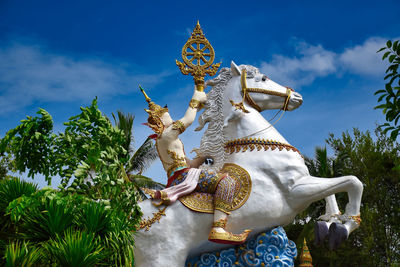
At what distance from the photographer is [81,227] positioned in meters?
5.46

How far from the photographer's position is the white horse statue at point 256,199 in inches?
246

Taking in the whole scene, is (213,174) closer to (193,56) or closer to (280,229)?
(280,229)

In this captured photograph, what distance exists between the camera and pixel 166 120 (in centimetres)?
718

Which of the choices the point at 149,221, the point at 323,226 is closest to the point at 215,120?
the point at 149,221

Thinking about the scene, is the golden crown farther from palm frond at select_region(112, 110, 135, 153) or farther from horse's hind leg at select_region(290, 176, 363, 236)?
palm frond at select_region(112, 110, 135, 153)

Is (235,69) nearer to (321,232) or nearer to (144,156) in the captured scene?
(321,232)

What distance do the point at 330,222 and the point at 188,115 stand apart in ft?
8.54

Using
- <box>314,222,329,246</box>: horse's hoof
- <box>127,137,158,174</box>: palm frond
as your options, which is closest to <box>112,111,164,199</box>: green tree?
<box>127,137,158,174</box>: palm frond

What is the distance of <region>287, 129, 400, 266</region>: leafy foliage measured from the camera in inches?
500

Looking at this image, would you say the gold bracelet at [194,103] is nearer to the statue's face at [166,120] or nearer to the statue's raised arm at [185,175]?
the statue's raised arm at [185,175]

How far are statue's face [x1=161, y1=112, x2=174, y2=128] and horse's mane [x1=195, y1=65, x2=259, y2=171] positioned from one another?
492mm

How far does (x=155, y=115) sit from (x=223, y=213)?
6.30 feet

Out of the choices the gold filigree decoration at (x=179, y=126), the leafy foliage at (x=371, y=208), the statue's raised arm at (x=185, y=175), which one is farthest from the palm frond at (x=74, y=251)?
the leafy foliage at (x=371, y=208)

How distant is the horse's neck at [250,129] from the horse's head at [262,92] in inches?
11.8
